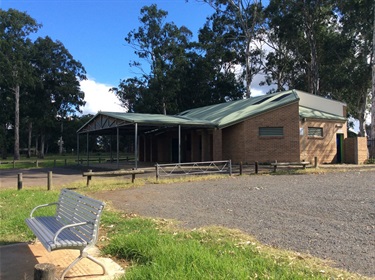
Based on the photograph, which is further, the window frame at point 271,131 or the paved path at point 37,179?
the window frame at point 271,131

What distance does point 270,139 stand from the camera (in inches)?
972

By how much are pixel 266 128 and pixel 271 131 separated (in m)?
0.42

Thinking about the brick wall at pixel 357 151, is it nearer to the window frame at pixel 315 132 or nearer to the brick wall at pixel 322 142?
the brick wall at pixel 322 142

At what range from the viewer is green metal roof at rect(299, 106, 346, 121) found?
83.5ft

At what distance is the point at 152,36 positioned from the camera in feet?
161

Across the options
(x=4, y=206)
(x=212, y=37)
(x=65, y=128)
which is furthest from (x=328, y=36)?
(x=65, y=128)

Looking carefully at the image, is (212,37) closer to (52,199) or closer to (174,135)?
(174,135)

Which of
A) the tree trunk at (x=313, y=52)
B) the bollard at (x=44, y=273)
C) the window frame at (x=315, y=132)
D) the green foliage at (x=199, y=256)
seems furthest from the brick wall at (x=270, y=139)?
the bollard at (x=44, y=273)

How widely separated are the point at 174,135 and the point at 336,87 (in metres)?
21.2

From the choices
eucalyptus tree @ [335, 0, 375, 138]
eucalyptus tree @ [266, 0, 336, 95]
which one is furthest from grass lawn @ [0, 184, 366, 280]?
eucalyptus tree @ [266, 0, 336, 95]

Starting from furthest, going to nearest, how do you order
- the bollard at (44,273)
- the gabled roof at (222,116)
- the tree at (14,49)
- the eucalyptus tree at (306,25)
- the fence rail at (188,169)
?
the tree at (14,49), the eucalyptus tree at (306,25), the gabled roof at (222,116), the fence rail at (188,169), the bollard at (44,273)

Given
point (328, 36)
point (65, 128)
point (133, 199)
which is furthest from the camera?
point (65, 128)

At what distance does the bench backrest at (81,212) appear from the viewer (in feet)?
15.8

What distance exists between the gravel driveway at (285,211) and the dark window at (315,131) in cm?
1183
